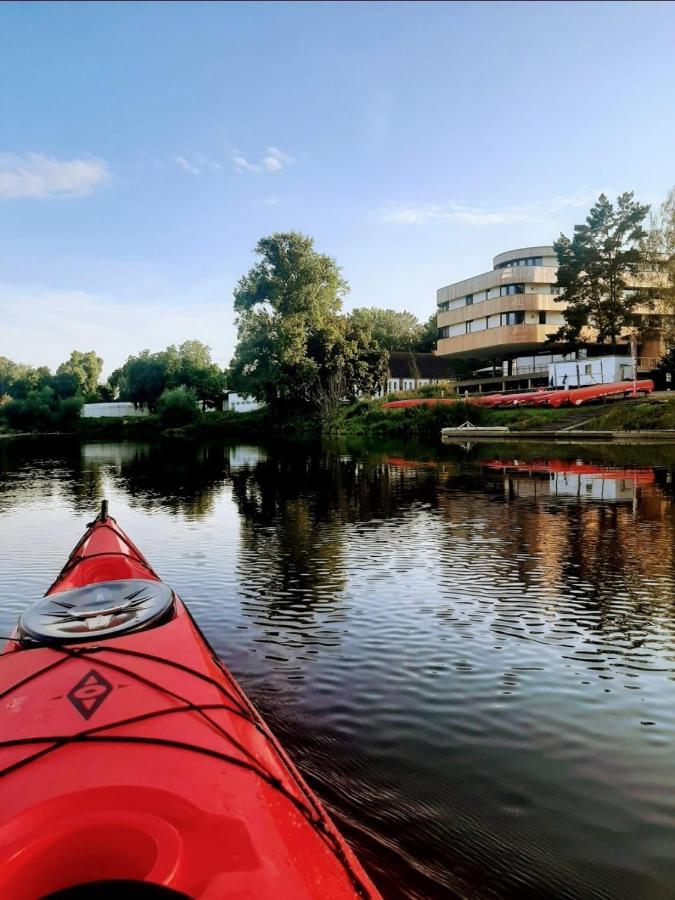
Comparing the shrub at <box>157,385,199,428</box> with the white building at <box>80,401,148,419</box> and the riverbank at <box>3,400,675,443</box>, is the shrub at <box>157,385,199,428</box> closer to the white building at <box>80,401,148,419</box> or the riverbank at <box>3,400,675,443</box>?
the riverbank at <box>3,400,675,443</box>

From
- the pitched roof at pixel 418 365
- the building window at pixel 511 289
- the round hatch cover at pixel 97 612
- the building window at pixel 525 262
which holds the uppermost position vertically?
the building window at pixel 525 262

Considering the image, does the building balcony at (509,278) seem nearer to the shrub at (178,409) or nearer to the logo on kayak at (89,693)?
the shrub at (178,409)

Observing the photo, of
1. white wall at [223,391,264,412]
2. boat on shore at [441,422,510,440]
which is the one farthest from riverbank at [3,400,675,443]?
white wall at [223,391,264,412]

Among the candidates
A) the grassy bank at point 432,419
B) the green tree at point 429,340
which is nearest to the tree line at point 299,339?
the grassy bank at point 432,419

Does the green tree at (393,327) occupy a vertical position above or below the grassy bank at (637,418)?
above

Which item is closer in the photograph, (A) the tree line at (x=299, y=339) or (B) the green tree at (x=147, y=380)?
(A) the tree line at (x=299, y=339)

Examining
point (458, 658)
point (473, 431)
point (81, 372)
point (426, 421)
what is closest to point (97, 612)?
point (458, 658)

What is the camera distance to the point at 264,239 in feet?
216

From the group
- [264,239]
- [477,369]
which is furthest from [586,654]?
[477,369]

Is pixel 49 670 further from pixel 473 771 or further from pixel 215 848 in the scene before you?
pixel 473 771

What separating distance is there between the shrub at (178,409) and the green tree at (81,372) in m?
37.1

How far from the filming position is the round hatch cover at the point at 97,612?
4863 mm

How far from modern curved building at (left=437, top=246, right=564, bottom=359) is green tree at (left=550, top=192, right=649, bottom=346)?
6397 mm

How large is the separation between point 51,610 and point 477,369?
258ft
